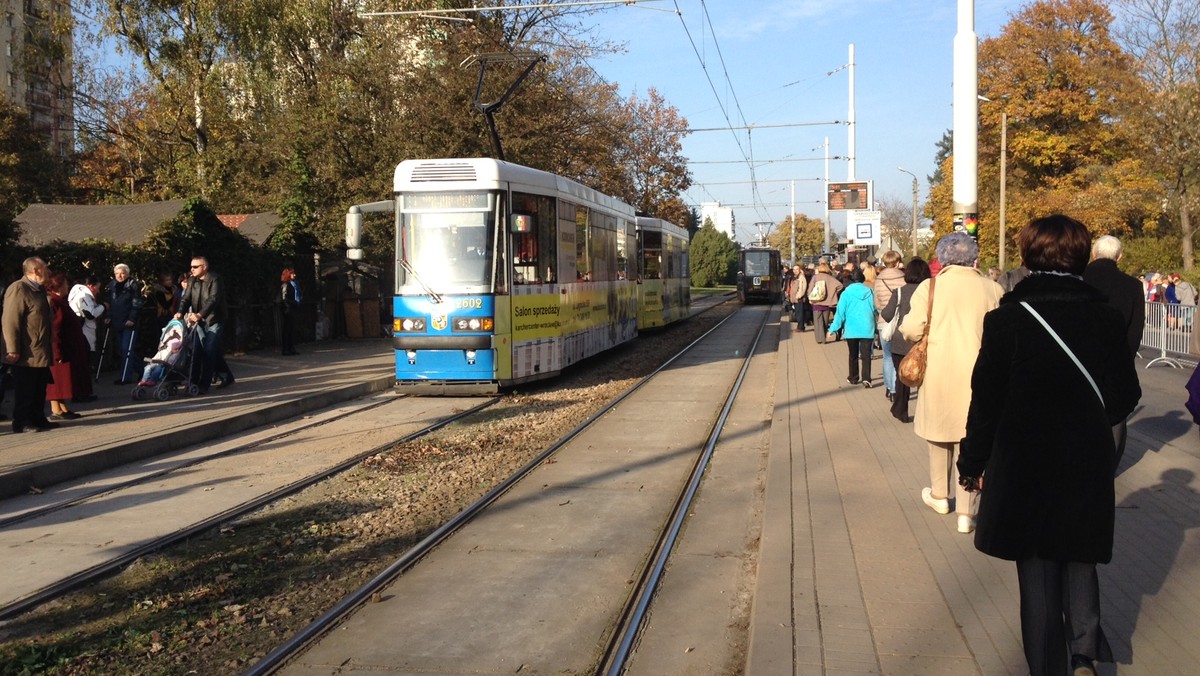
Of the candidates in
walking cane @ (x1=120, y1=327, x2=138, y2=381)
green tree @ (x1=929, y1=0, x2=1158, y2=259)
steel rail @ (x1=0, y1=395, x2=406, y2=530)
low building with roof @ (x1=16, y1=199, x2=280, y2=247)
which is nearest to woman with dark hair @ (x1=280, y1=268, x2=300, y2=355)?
walking cane @ (x1=120, y1=327, x2=138, y2=381)

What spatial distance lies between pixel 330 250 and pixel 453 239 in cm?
1385

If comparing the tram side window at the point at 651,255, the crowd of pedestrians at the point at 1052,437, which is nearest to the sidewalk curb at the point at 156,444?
the crowd of pedestrians at the point at 1052,437

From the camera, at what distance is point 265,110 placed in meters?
34.7

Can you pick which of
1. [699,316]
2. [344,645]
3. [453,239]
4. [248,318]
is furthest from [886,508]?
[699,316]

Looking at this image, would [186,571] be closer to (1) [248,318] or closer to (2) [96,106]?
(1) [248,318]

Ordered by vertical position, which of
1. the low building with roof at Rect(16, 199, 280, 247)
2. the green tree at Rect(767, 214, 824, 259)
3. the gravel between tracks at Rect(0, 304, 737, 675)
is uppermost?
the green tree at Rect(767, 214, 824, 259)

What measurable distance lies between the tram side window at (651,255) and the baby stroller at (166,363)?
44.6 ft

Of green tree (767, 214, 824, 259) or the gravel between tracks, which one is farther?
green tree (767, 214, 824, 259)

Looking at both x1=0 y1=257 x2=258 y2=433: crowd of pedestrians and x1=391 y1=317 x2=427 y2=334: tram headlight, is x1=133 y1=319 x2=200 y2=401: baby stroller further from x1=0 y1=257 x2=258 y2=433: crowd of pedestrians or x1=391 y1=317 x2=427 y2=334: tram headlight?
x1=391 y1=317 x2=427 y2=334: tram headlight

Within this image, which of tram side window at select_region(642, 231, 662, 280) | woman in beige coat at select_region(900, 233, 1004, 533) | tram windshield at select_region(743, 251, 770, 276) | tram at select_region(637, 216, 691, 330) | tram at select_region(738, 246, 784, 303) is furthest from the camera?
tram windshield at select_region(743, 251, 770, 276)

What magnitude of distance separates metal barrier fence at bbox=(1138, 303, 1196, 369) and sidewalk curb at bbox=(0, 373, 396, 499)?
1386cm

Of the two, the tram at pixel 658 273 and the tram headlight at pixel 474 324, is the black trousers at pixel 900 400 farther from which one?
the tram at pixel 658 273

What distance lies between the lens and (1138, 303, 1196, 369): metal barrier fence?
62.2ft

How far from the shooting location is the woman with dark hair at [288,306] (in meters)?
20.2
